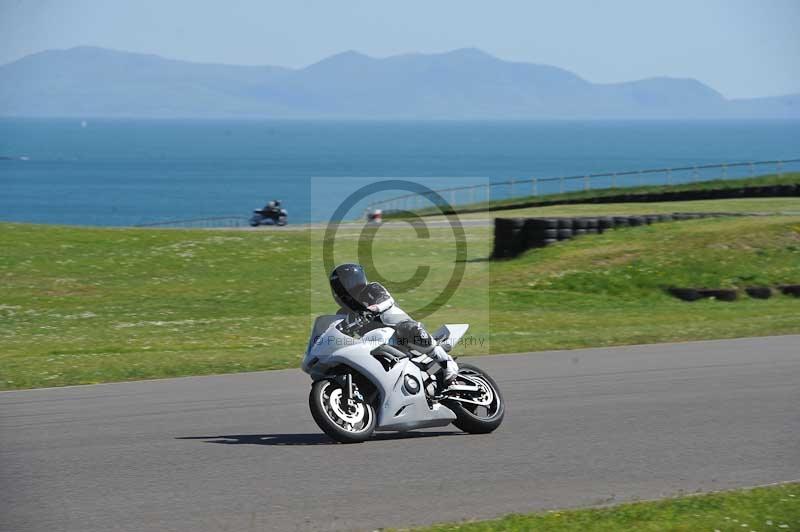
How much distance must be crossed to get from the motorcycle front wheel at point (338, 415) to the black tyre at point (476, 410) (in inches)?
31.4

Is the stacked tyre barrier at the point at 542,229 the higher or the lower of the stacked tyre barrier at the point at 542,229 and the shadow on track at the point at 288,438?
the higher

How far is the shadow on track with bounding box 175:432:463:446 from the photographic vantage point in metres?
10.3

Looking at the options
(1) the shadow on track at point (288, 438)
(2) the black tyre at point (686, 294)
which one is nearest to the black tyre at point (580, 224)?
(2) the black tyre at point (686, 294)

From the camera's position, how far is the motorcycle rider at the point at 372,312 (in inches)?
405

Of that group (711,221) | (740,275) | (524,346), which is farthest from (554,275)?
(524,346)

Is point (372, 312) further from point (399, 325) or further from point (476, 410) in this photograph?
point (476, 410)

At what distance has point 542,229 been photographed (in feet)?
99.5

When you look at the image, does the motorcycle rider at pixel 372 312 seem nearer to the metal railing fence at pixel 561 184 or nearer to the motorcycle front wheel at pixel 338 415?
the motorcycle front wheel at pixel 338 415

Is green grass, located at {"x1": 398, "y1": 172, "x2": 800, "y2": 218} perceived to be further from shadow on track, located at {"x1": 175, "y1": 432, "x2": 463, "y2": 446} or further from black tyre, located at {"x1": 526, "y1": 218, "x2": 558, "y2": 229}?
shadow on track, located at {"x1": 175, "y1": 432, "x2": 463, "y2": 446}

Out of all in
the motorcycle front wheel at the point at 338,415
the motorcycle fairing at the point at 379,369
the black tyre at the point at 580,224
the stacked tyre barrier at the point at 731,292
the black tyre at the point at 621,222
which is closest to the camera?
the motorcycle front wheel at the point at 338,415

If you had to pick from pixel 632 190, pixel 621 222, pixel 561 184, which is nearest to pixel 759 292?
pixel 621 222

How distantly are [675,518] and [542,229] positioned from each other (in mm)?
23005

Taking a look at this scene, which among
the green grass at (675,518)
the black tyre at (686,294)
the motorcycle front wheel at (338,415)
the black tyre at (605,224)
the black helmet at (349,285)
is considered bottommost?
the black tyre at (686,294)

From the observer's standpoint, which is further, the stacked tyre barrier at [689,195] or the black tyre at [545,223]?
the stacked tyre barrier at [689,195]
